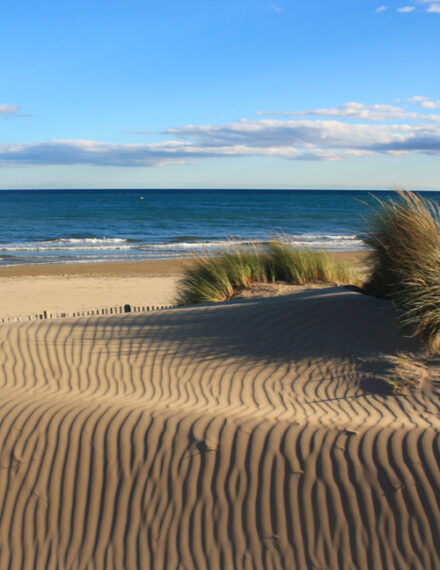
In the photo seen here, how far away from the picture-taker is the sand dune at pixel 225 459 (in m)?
3.69

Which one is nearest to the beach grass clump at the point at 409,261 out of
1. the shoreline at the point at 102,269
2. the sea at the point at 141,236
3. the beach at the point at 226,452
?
the beach at the point at 226,452

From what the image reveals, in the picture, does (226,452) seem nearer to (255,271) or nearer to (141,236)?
(255,271)

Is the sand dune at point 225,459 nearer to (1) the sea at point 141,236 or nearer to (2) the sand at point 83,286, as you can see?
(2) the sand at point 83,286

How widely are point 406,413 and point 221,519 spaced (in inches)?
69.6

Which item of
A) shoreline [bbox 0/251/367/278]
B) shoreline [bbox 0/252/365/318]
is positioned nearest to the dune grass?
shoreline [bbox 0/252/365/318]

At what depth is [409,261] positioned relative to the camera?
251 inches

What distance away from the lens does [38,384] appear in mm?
5922

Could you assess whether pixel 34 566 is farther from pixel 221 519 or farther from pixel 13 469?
pixel 221 519

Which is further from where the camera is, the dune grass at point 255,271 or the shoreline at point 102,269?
the shoreline at point 102,269

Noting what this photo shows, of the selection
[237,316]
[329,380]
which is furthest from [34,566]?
[237,316]

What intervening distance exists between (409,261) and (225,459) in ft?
11.3

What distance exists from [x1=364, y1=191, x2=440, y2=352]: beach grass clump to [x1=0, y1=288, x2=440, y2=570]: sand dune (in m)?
0.29

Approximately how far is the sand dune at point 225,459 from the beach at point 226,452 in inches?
0.4

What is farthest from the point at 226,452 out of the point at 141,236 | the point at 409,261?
the point at 141,236
